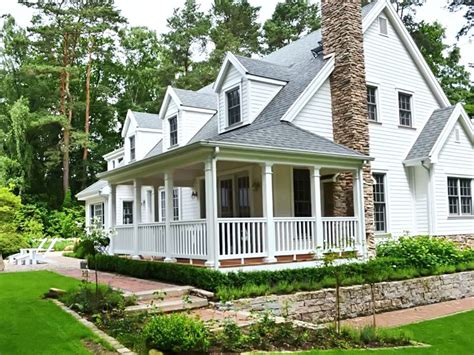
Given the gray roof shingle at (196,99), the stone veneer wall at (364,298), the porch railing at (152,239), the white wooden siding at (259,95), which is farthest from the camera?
the gray roof shingle at (196,99)

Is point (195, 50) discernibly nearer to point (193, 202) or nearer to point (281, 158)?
point (193, 202)

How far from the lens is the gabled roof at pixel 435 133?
16.3 m

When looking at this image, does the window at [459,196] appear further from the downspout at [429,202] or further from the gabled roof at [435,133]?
the gabled roof at [435,133]

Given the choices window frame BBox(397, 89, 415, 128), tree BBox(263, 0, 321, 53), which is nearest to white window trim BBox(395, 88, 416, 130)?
window frame BBox(397, 89, 415, 128)

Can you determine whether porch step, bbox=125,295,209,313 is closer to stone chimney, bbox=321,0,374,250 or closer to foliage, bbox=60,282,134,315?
foliage, bbox=60,282,134,315

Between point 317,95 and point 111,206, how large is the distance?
7.97 metres

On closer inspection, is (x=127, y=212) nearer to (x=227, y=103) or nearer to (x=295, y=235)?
(x=227, y=103)

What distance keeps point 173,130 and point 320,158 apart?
31.6ft

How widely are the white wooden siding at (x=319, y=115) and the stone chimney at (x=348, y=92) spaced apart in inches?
6.8

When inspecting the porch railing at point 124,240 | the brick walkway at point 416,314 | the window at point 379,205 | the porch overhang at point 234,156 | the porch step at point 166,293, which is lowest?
the brick walkway at point 416,314

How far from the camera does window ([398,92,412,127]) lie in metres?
17.1

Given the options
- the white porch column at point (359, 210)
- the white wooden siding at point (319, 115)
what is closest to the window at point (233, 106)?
the white wooden siding at point (319, 115)

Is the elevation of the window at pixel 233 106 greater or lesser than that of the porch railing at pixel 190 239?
greater

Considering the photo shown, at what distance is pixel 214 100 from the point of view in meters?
20.6
